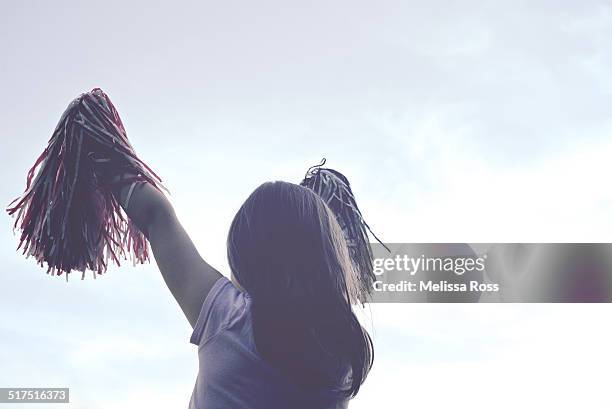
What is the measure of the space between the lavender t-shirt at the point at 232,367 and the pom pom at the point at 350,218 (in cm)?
87

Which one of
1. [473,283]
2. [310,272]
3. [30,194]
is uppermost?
[473,283]

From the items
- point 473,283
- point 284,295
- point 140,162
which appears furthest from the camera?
point 473,283

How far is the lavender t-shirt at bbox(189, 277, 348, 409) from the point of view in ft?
5.26

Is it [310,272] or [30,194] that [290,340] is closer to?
[310,272]

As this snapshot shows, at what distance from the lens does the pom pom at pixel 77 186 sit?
1.96 metres

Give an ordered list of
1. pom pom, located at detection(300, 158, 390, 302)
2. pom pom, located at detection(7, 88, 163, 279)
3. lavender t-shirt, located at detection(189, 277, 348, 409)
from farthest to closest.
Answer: pom pom, located at detection(300, 158, 390, 302) < pom pom, located at detection(7, 88, 163, 279) < lavender t-shirt, located at detection(189, 277, 348, 409)

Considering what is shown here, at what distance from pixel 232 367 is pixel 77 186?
685 mm

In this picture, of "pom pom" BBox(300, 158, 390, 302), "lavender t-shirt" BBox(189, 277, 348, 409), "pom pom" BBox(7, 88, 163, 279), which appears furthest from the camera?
"pom pom" BBox(300, 158, 390, 302)

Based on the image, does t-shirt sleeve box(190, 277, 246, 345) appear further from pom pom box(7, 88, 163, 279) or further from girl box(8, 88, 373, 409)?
pom pom box(7, 88, 163, 279)

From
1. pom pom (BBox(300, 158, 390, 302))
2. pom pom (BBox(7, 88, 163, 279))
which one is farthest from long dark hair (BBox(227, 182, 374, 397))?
pom pom (BBox(300, 158, 390, 302))

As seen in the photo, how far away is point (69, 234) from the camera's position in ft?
6.53

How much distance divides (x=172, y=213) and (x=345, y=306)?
1.50ft

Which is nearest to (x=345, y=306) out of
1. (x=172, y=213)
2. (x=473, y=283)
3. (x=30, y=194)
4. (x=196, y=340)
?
(x=196, y=340)

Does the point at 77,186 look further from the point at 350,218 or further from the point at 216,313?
the point at 350,218
